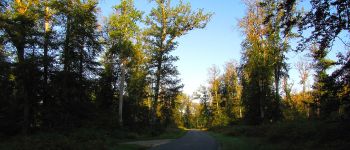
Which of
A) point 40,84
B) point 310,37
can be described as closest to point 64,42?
point 40,84

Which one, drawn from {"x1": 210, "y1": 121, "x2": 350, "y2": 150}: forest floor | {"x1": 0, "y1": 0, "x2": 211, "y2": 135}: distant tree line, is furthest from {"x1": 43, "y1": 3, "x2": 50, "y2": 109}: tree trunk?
{"x1": 210, "y1": 121, "x2": 350, "y2": 150}: forest floor

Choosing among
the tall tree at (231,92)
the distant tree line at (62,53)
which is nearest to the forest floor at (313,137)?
the distant tree line at (62,53)

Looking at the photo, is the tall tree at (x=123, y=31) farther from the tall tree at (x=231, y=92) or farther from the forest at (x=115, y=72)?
the tall tree at (x=231, y=92)

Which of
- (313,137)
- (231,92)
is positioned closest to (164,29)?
(313,137)

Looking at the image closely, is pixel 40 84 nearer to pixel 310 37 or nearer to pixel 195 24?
pixel 195 24

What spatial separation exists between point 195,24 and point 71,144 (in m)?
23.6

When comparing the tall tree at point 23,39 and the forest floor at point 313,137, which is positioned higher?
the tall tree at point 23,39

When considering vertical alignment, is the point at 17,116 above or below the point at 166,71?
below

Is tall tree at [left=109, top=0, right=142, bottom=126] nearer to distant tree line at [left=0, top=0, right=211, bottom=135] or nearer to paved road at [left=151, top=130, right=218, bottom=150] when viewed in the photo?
distant tree line at [left=0, top=0, right=211, bottom=135]

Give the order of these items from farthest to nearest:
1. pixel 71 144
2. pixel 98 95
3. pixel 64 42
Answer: pixel 98 95 → pixel 64 42 → pixel 71 144

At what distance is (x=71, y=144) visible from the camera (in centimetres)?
1434

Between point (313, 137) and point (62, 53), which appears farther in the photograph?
point (62, 53)

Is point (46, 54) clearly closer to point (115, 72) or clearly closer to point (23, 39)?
point (23, 39)

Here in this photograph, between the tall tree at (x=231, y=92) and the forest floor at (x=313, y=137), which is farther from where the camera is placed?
the tall tree at (x=231, y=92)
